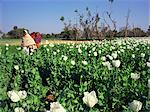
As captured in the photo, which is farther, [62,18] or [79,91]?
[62,18]

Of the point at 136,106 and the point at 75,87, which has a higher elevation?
the point at 136,106

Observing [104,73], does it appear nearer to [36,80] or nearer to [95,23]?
[36,80]

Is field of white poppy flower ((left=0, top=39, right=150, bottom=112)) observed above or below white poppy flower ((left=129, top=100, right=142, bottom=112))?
below

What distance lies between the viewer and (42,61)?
38.5ft

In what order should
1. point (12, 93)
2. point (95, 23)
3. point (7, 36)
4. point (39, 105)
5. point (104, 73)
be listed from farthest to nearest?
point (7, 36), point (95, 23), point (104, 73), point (39, 105), point (12, 93)

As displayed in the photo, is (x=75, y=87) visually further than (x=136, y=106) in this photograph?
Yes

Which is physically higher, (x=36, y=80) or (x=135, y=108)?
(x=135, y=108)

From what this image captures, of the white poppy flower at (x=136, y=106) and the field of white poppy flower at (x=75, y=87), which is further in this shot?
the field of white poppy flower at (x=75, y=87)

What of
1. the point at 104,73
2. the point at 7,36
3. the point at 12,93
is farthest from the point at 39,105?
the point at 7,36

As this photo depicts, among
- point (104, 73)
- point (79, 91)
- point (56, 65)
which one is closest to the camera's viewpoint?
point (79, 91)

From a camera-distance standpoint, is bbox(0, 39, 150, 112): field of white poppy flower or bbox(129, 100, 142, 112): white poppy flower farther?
Answer: bbox(0, 39, 150, 112): field of white poppy flower

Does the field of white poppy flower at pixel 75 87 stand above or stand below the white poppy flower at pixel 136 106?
below

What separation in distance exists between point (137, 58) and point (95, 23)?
24.2m

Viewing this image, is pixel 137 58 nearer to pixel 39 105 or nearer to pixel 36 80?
pixel 36 80
